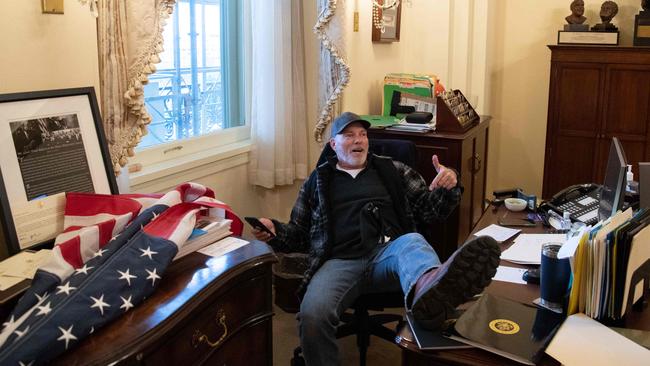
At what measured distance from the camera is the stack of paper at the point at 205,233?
1.77 metres

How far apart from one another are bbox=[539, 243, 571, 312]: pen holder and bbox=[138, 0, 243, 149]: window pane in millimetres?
1790

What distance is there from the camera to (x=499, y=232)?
2.43 meters

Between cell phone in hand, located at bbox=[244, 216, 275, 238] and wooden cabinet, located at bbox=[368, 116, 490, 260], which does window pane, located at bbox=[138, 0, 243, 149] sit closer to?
cell phone in hand, located at bbox=[244, 216, 275, 238]

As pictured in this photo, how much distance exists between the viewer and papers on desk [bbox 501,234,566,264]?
2.16m

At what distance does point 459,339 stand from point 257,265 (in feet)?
1.87

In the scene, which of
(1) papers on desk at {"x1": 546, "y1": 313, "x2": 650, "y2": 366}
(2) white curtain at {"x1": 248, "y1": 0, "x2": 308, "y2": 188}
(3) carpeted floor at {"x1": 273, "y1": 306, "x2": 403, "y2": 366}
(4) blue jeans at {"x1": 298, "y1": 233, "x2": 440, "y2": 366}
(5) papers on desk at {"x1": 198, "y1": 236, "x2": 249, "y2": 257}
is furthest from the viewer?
(2) white curtain at {"x1": 248, "y1": 0, "x2": 308, "y2": 188}

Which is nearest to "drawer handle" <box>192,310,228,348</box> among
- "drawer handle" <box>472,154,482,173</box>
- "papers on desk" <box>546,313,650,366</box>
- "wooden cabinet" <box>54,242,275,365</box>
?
"wooden cabinet" <box>54,242,275,365</box>

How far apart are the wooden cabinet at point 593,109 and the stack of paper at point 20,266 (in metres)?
3.89

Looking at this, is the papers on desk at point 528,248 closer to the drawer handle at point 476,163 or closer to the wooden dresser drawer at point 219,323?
the wooden dresser drawer at point 219,323

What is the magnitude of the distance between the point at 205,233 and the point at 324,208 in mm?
946

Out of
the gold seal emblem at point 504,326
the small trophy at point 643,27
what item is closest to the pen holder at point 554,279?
the gold seal emblem at point 504,326

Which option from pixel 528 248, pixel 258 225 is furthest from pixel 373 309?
pixel 528 248

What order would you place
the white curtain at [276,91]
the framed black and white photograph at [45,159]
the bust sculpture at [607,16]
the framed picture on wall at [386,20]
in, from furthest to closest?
the bust sculpture at [607,16], the framed picture on wall at [386,20], the white curtain at [276,91], the framed black and white photograph at [45,159]

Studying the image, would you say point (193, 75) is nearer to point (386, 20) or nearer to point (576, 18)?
point (386, 20)
